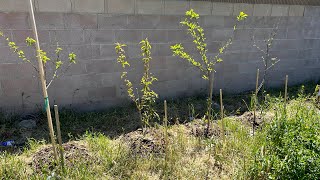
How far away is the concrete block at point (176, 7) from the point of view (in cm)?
444

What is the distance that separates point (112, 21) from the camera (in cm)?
411

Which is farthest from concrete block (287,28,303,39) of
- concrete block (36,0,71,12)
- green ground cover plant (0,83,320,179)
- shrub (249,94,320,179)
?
concrete block (36,0,71,12)

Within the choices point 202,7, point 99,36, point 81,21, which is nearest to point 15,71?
point 81,21

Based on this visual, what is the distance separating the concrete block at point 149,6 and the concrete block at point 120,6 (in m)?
0.10

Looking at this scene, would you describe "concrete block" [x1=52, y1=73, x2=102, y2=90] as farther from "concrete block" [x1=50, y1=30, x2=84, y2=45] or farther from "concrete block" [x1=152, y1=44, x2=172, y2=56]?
"concrete block" [x1=152, y1=44, x2=172, y2=56]

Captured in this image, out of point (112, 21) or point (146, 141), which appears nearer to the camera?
point (146, 141)

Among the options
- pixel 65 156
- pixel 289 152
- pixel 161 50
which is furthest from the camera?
pixel 161 50

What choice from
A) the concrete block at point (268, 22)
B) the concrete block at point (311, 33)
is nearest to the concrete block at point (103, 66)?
the concrete block at point (268, 22)

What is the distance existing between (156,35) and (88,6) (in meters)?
1.13

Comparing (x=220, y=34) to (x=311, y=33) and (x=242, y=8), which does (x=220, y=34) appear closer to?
(x=242, y=8)

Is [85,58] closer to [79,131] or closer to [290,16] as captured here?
[79,131]

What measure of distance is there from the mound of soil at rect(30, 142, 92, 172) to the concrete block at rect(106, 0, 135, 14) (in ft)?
6.56

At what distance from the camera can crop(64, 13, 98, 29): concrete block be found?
3.83 m

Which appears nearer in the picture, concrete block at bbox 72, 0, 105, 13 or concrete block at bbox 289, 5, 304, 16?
concrete block at bbox 72, 0, 105, 13
